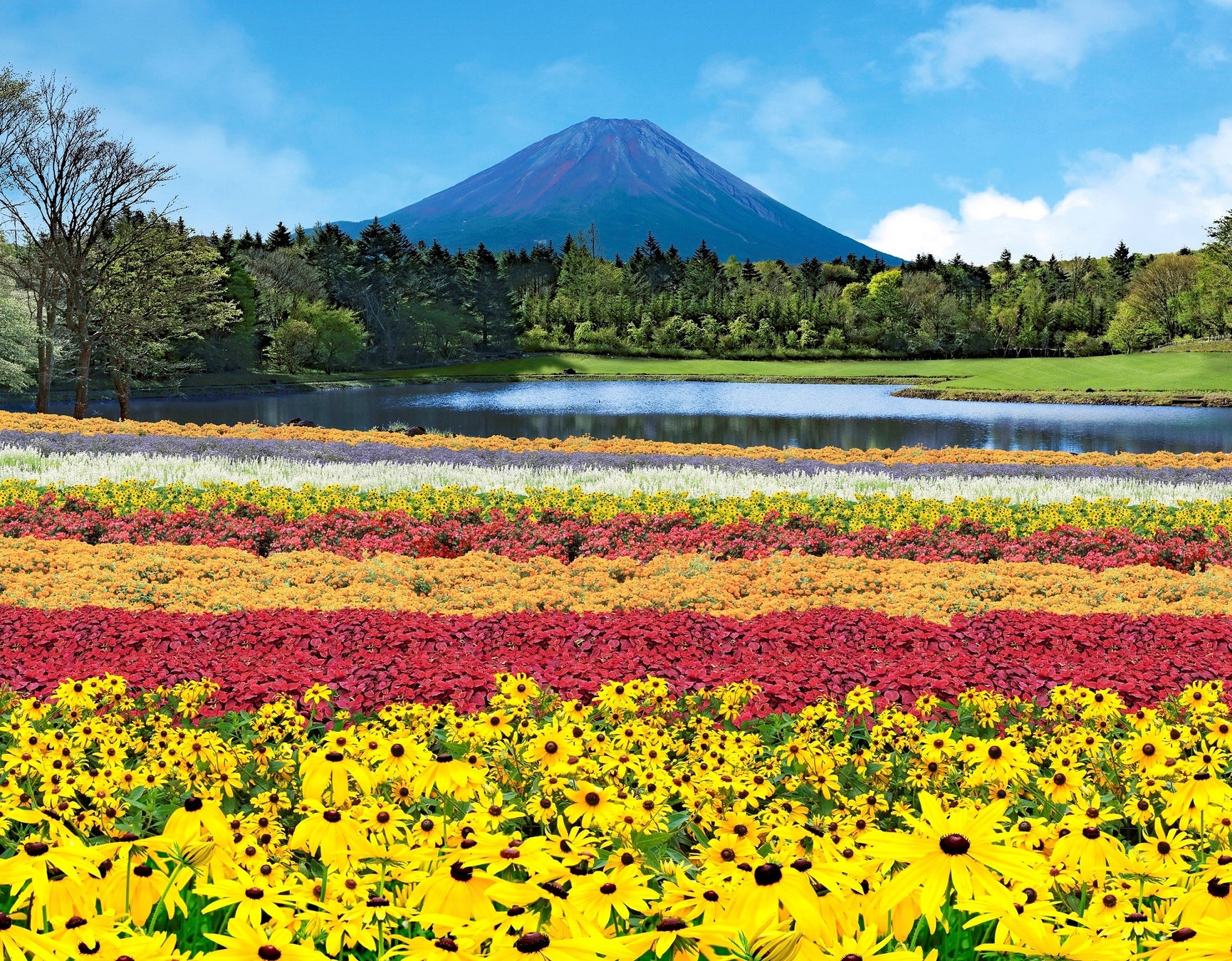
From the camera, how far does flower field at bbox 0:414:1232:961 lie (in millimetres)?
1979

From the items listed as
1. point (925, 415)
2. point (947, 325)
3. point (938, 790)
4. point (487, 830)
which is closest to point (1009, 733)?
point (938, 790)

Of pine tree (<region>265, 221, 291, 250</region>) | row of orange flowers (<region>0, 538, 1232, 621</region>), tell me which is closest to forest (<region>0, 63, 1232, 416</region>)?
pine tree (<region>265, 221, 291, 250</region>)

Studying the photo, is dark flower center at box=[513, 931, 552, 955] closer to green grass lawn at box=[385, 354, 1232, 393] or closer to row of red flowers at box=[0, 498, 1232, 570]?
row of red flowers at box=[0, 498, 1232, 570]

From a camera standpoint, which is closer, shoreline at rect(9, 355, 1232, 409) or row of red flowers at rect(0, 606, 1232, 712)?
row of red flowers at rect(0, 606, 1232, 712)

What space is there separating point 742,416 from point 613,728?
3923 cm

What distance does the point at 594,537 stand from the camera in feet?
37.7

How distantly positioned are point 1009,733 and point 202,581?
23.8 feet

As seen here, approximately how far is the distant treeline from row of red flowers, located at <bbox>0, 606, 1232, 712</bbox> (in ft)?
231

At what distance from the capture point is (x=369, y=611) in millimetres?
6848

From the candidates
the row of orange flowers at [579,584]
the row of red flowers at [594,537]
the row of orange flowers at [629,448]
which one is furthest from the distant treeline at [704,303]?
the row of orange flowers at [579,584]

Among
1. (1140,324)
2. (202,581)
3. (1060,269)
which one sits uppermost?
(1060,269)

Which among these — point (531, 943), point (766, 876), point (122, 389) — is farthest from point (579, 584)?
point (122, 389)

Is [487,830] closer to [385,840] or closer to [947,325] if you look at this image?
[385,840]

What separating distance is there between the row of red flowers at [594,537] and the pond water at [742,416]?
2013 centimetres
